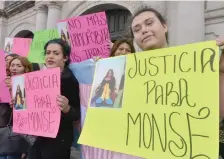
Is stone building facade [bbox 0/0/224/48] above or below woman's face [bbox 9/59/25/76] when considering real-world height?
above

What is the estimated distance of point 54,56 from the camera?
200cm

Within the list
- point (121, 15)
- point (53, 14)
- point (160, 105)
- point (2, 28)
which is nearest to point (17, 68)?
point (160, 105)

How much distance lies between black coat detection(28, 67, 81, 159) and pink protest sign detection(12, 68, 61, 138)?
82 millimetres

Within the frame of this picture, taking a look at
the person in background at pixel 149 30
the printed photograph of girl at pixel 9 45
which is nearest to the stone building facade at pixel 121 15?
the person in background at pixel 149 30

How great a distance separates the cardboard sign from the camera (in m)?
3.54

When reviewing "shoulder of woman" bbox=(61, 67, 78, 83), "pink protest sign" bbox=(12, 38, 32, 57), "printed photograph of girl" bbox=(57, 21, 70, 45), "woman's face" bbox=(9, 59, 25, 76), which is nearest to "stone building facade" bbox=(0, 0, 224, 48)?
"shoulder of woman" bbox=(61, 67, 78, 83)

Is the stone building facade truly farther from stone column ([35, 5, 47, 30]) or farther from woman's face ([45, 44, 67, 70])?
woman's face ([45, 44, 67, 70])

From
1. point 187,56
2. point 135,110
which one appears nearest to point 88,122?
point 135,110

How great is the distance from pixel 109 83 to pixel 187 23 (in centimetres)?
408

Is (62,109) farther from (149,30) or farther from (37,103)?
(149,30)

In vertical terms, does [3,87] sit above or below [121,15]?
below

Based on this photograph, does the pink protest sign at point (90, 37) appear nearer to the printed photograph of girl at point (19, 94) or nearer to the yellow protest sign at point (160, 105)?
the printed photograph of girl at point (19, 94)

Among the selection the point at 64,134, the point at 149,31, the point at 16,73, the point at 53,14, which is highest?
the point at 53,14

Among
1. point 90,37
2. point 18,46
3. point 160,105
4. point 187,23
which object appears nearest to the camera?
point 160,105
